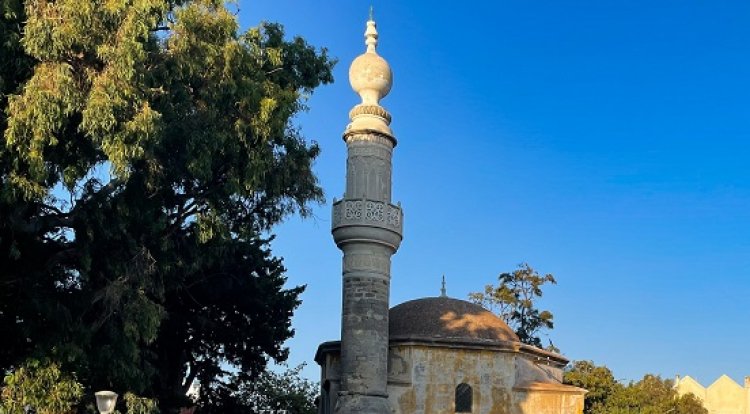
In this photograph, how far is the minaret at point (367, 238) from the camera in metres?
21.4

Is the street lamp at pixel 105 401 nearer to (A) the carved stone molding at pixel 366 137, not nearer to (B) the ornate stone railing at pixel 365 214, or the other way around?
(B) the ornate stone railing at pixel 365 214

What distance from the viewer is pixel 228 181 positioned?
54.4 feet

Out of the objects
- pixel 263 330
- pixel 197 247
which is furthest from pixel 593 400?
pixel 197 247

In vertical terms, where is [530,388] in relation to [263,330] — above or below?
below

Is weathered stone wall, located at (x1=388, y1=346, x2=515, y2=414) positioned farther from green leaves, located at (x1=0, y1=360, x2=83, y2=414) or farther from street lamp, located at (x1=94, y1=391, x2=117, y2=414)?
street lamp, located at (x1=94, y1=391, x2=117, y2=414)

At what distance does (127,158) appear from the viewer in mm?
13617

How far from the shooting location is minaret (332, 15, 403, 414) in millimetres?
21391

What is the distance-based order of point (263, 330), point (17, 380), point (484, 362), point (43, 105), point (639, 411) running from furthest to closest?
point (639, 411)
point (263, 330)
point (484, 362)
point (17, 380)
point (43, 105)

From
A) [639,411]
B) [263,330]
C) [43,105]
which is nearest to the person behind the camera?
[43,105]

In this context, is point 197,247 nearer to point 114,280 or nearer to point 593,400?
point 114,280

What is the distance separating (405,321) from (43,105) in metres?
14.1

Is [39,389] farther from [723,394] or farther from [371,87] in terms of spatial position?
[723,394]

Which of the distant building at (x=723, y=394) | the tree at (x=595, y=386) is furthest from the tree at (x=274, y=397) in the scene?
the distant building at (x=723, y=394)

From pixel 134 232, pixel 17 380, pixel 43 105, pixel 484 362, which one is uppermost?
pixel 43 105
